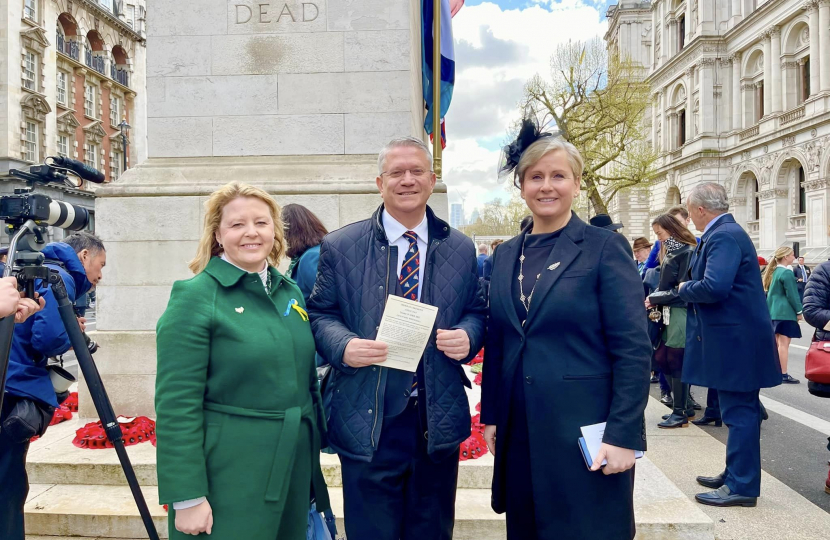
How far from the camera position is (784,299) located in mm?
9211

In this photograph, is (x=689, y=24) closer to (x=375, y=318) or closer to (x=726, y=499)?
(x=726, y=499)

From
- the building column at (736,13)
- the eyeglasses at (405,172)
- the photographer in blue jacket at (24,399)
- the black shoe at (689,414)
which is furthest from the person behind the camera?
the building column at (736,13)

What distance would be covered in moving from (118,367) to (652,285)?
279 inches

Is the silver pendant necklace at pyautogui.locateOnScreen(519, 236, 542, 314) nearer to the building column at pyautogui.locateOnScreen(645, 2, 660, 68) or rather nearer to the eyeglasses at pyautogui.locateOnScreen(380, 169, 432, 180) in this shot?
the eyeglasses at pyautogui.locateOnScreen(380, 169, 432, 180)

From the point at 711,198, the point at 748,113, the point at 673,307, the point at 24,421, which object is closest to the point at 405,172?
the point at 24,421

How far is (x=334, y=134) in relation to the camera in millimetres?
5773

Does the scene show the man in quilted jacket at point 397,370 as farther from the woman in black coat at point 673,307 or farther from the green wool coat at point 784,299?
the green wool coat at point 784,299

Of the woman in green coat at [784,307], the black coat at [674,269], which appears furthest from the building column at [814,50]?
the black coat at [674,269]

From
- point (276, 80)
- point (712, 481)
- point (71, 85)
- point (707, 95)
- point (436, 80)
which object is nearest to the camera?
point (712, 481)

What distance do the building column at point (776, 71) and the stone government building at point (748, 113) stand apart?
0.07 metres

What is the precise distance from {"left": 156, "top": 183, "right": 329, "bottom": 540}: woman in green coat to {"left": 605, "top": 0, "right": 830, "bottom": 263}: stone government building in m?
31.5

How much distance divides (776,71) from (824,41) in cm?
488

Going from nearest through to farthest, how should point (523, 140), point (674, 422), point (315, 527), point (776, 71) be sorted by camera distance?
point (315, 527)
point (523, 140)
point (674, 422)
point (776, 71)

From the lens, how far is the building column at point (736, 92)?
147 feet
